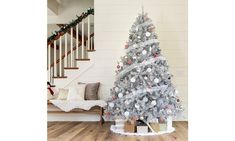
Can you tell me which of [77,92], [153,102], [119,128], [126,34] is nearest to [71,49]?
[77,92]

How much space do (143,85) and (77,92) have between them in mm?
1942

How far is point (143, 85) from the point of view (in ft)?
19.7

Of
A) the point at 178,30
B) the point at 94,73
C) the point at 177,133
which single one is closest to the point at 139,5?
the point at 178,30

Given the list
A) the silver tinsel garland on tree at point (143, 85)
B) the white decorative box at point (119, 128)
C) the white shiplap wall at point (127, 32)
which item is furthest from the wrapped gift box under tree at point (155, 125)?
the white shiplap wall at point (127, 32)

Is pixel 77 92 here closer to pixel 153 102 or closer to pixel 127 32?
pixel 127 32

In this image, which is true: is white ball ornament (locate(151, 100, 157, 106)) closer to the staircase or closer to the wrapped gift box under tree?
the wrapped gift box under tree

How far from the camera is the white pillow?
7.34 m

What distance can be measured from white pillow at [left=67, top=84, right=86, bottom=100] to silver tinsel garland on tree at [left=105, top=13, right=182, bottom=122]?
120 cm

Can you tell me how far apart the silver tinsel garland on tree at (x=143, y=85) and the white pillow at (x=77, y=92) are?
3.95 feet

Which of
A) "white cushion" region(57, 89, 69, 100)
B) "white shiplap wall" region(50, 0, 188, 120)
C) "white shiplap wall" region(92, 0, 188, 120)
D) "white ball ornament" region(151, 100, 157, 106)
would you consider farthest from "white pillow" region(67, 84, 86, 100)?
"white ball ornament" region(151, 100, 157, 106)

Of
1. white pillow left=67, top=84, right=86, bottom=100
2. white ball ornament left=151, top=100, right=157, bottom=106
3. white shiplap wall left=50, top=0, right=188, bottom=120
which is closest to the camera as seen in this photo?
white ball ornament left=151, top=100, right=157, bottom=106

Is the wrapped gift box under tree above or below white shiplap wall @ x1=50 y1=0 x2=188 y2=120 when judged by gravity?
below
